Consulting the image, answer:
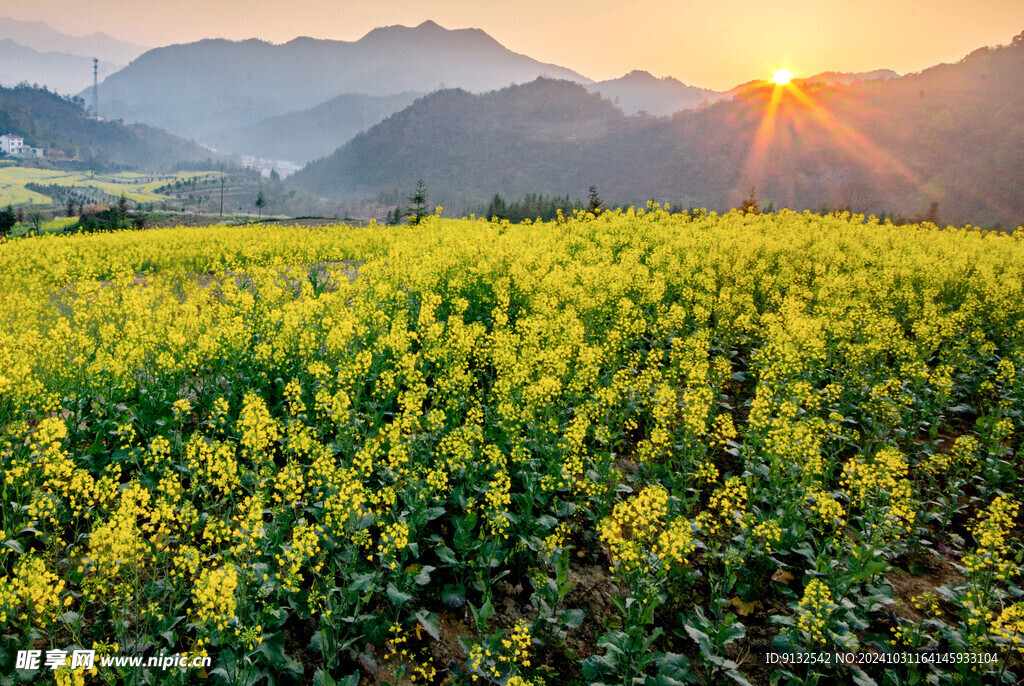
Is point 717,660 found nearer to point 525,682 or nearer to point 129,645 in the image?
point 525,682

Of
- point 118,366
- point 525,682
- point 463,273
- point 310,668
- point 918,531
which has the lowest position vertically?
point 310,668

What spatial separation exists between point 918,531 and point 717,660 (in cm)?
410

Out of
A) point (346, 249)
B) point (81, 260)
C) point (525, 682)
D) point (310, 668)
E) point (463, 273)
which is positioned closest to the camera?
point (525, 682)

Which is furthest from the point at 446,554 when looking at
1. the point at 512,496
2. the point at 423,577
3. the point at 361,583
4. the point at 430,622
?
the point at 512,496

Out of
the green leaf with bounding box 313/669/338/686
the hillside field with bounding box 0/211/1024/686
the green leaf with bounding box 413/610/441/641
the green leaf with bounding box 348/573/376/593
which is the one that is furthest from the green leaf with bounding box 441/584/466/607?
the green leaf with bounding box 313/669/338/686

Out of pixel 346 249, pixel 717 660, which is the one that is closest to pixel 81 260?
pixel 346 249

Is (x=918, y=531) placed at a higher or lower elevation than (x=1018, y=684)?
higher

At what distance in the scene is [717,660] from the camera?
17.6ft

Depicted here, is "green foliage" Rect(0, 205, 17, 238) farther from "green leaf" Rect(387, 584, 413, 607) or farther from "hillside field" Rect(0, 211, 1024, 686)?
"green leaf" Rect(387, 584, 413, 607)

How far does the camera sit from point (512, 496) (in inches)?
280

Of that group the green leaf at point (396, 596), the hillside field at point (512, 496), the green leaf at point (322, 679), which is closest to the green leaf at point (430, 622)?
the hillside field at point (512, 496)

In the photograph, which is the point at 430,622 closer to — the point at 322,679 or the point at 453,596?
the point at 453,596

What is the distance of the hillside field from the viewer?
17.7ft

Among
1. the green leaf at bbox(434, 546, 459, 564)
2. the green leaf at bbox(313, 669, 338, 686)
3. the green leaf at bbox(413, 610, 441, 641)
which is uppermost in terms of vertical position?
the green leaf at bbox(434, 546, 459, 564)
